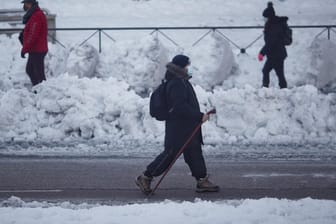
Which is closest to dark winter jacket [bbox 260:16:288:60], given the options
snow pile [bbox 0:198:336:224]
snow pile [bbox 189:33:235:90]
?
snow pile [bbox 189:33:235:90]

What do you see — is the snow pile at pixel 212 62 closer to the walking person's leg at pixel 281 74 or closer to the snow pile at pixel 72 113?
the walking person's leg at pixel 281 74

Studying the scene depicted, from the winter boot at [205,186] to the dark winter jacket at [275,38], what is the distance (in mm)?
8733

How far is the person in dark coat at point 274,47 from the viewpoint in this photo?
18.2m

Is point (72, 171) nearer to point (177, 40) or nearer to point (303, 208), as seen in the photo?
point (303, 208)

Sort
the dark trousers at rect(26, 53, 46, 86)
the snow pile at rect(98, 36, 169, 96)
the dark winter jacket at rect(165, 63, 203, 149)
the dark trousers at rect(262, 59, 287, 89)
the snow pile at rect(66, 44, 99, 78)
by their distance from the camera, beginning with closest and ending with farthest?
the dark winter jacket at rect(165, 63, 203, 149) < the dark trousers at rect(26, 53, 46, 86) < the dark trousers at rect(262, 59, 287, 89) < the snow pile at rect(98, 36, 169, 96) < the snow pile at rect(66, 44, 99, 78)

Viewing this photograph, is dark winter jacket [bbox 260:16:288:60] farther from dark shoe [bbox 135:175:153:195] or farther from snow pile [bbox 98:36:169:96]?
dark shoe [bbox 135:175:153:195]

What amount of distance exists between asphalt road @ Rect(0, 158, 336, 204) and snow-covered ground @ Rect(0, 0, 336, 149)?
2672mm

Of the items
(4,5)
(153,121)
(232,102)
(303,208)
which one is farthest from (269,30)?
(4,5)

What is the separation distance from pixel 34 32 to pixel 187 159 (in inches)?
308

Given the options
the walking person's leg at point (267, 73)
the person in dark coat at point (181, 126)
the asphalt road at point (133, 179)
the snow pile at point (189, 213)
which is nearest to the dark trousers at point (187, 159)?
the person in dark coat at point (181, 126)

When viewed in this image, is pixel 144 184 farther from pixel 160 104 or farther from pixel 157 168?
pixel 160 104

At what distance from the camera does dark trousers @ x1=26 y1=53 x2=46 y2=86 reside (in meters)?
17.0

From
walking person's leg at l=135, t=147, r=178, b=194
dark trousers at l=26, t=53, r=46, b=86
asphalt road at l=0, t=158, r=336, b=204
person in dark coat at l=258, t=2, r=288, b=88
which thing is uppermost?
person in dark coat at l=258, t=2, r=288, b=88

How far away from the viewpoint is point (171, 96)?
9547mm
